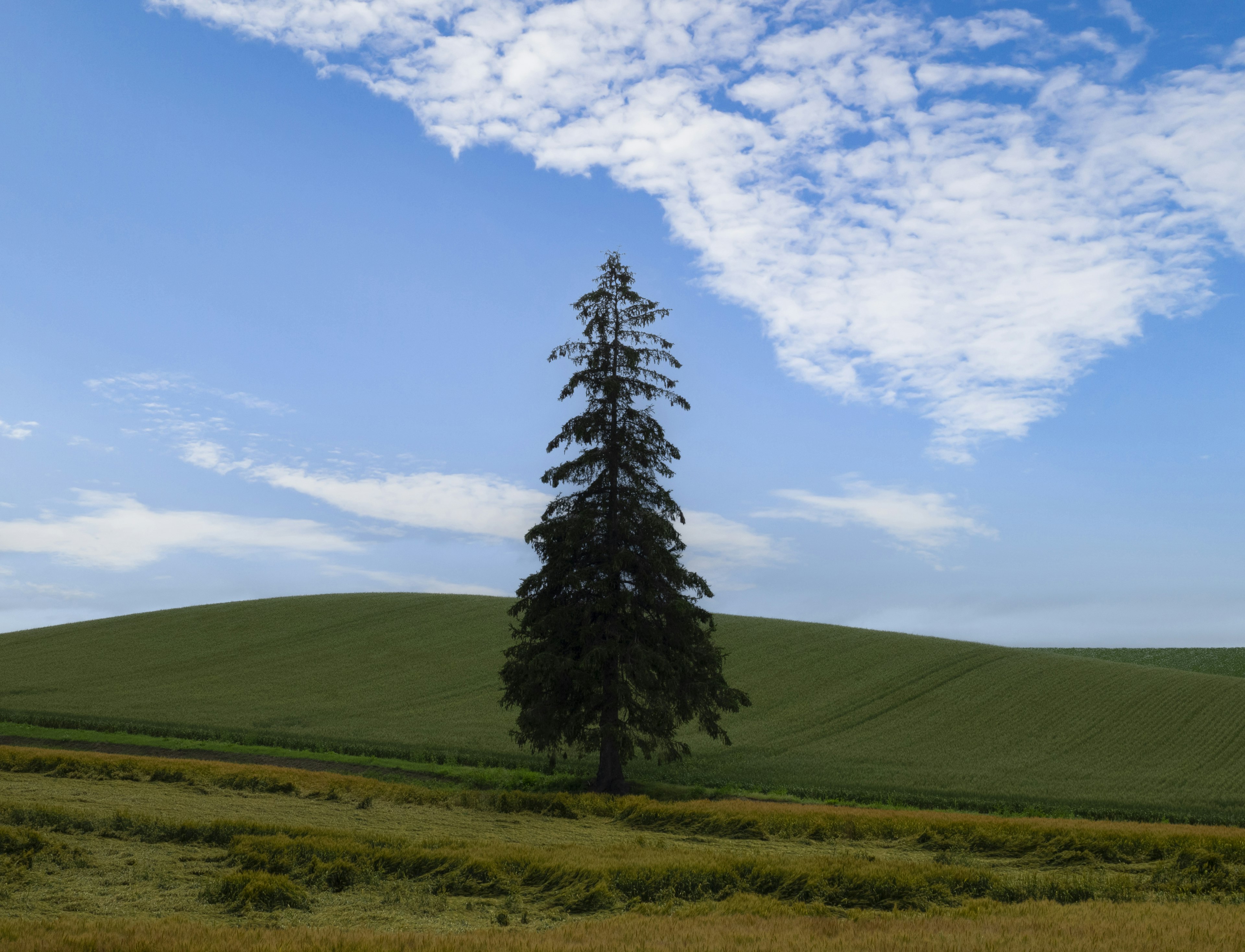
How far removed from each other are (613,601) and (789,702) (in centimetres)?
2136

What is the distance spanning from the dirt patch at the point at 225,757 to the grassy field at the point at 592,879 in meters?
9.51

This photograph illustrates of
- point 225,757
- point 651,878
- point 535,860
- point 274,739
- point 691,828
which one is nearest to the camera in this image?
point 651,878

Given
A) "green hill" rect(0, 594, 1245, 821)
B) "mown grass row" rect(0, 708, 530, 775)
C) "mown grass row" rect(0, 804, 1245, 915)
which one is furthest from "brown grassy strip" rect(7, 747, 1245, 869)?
"green hill" rect(0, 594, 1245, 821)

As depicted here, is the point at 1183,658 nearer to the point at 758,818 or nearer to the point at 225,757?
the point at 758,818

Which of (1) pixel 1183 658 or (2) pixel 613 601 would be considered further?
(1) pixel 1183 658

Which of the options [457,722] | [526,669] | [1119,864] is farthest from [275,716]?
[1119,864]

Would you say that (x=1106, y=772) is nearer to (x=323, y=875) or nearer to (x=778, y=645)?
(x=778, y=645)

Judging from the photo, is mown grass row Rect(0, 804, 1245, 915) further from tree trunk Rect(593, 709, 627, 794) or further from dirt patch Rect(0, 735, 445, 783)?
dirt patch Rect(0, 735, 445, 783)

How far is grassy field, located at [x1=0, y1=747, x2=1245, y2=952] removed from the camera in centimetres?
905

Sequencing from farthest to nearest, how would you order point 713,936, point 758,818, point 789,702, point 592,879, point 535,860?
point 789,702 → point 758,818 → point 535,860 → point 592,879 → point 713,936

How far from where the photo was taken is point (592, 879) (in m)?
11.9

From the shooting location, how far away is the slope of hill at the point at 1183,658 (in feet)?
256

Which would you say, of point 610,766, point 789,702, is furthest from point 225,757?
point 789,702

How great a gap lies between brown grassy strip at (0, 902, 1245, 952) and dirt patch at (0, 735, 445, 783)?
19303 mm
